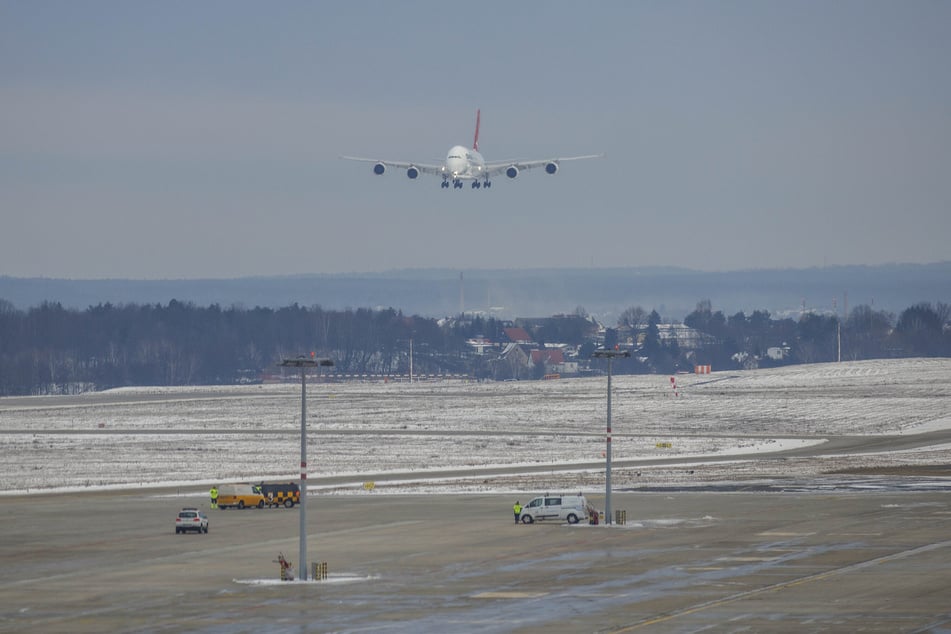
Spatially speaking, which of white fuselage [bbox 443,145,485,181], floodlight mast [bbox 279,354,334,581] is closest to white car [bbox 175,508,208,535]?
floodlight mast [bbox 279,354,334,581]

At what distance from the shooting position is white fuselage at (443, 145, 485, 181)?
154 meters

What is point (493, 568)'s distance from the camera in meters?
62.9

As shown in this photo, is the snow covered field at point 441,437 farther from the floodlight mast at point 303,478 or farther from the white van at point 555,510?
the floodlight mast at point 303,478

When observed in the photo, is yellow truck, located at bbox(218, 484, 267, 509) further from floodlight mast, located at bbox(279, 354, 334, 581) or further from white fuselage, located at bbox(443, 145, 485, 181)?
white fuselage, located at bbox(443, 145, 485, 181)

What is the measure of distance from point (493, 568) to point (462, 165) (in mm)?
95274

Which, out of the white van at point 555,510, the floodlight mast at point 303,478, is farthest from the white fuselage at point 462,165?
the floodlight mast at point 303,478

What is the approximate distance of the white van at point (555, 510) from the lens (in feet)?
261

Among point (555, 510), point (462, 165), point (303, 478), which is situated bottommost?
point (555, 510)

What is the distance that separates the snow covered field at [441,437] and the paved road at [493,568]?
19.1 m

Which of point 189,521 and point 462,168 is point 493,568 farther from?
point 462,168

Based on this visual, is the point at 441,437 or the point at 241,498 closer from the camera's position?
the point at 241,498

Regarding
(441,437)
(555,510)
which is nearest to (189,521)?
(555,510)

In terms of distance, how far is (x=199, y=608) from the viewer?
53.3 metres

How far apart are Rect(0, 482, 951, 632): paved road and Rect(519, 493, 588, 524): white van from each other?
1489 millimetres
